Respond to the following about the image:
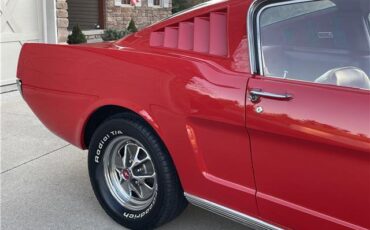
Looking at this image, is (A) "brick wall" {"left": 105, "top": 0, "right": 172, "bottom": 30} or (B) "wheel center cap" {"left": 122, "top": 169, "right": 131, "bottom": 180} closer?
(B) "wheel center cap" {"left": 122, "top": 169, "right": 131, "bottom": 180}

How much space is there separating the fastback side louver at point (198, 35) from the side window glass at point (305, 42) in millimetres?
293

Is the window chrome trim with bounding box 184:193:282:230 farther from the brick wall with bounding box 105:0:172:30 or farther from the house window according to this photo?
the house window

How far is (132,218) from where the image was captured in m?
2.94

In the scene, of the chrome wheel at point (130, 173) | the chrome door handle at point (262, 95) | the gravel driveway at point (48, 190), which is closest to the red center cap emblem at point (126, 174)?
the chrome wheel at point (130, 173)

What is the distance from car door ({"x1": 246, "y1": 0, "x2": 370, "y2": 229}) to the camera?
187 centimetres

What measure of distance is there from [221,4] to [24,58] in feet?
5.70

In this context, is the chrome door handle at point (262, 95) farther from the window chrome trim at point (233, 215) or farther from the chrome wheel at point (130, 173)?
the chrome wheel at point (130, 173)

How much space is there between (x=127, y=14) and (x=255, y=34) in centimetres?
1136

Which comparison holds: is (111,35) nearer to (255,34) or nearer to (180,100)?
(180,100)

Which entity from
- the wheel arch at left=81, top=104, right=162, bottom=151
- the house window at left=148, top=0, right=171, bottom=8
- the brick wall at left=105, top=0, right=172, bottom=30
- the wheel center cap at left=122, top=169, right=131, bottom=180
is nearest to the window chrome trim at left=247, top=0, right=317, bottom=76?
the wheel arch at left=81, top=104, right=162, bottom=151

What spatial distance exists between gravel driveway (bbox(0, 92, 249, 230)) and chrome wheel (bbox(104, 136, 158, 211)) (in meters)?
0.22

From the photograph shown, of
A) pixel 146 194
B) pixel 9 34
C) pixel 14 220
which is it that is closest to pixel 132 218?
pixel 146 194

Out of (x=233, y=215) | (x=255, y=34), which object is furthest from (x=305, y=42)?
(x=233, y=215)

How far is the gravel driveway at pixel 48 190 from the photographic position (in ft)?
10.1
